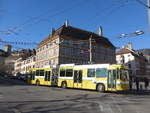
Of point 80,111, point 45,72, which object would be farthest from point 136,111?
point 45,72

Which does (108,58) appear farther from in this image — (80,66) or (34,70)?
(80,66)

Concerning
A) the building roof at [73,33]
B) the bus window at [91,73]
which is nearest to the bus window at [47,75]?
the bus window at [91,73]

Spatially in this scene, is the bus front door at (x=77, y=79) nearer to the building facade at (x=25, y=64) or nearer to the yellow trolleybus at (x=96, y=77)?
the yellow trolleybus at (x=96, y=77)

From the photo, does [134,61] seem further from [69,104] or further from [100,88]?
[69,104]

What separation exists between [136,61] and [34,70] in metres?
52.4

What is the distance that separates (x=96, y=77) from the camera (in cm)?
2014

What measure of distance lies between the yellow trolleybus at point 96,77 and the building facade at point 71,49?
26.3 meters

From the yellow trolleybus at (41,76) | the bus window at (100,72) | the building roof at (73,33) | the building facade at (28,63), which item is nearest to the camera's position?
the bus window at (100,72)

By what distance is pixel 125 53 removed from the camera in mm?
74875

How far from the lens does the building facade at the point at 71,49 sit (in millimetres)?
54591

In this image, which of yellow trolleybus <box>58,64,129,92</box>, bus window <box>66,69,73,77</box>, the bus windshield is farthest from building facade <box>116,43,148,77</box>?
the bus windshield

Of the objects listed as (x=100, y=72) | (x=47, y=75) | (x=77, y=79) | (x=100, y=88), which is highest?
(x=100, y=72)

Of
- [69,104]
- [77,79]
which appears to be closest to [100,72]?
[77,79]

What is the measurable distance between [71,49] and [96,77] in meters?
37.0
